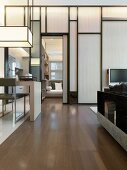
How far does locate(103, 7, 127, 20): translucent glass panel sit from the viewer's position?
26.9 feet

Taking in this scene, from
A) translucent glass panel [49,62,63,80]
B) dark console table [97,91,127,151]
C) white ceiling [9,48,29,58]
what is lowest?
dark console table [97,91,127,151]

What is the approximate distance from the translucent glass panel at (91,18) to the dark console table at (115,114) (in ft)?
Answer: 15.4

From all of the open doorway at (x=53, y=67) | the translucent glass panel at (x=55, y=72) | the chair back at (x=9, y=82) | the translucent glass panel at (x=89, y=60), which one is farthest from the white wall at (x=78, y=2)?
the translucent glass panel at (x=55, y=72)

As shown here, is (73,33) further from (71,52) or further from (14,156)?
(14,156)

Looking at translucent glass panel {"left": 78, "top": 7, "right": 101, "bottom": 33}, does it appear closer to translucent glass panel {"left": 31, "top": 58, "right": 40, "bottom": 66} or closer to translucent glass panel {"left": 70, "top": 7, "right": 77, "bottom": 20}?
translucent glass panel {"left": 70, "top": 7, "right": 77, "bottom": 20}

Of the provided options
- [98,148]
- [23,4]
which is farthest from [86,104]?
[98,148]

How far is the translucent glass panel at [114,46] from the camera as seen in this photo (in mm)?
8219

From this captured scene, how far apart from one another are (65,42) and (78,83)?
1553mm

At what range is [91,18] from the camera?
8.24 metres

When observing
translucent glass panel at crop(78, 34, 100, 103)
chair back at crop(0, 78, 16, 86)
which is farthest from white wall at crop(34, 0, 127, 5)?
chair back at crop(0, 78, 16, 86)

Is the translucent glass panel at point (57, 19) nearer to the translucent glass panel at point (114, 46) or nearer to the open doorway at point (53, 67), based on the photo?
the translucent glass panel at point (114, 46)

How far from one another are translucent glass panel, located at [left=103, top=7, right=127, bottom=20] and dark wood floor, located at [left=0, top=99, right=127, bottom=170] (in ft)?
17.6

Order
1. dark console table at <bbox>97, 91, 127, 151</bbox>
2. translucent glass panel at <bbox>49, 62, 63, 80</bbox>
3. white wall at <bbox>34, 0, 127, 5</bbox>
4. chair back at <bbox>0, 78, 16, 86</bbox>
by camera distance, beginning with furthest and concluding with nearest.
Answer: translucent glass panel at <bbox>49, 62, 63, 80</bbox>, white wall at <bbox>34, 0, 127, 5</bbox>, chair back at <bbox>0, 78, 16, 86</bbox>, dark console table at <bbox>97, 91, 127, 151</bbox>

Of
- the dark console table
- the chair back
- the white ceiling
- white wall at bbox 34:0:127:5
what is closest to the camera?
the dark console table
